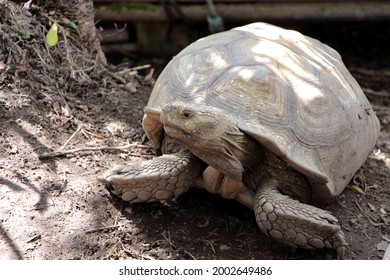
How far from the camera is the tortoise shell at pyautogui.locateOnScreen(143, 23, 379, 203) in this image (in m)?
2.73

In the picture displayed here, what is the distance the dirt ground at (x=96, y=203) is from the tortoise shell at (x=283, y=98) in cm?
34

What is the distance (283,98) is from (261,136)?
0.32 metres

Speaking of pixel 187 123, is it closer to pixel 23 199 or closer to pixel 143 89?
pixel 23 199

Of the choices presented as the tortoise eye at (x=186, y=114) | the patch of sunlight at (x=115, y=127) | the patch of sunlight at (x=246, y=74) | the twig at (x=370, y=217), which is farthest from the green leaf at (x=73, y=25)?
the twig at (x=370, y=217)

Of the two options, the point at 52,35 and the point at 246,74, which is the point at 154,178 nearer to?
the point at 246,74

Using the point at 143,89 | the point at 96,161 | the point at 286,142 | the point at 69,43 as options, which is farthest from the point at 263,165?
the point at 69,43

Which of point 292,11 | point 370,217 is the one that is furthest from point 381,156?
point 292,11

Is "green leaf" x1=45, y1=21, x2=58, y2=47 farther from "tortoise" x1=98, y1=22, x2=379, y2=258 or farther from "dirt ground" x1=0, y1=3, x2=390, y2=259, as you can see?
"tortoise" x1=98, y1=22, x2=379, y2=258

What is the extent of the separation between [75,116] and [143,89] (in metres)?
0.79

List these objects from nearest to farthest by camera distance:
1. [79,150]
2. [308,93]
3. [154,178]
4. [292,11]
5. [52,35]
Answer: [154,178], [308,93], [79,150], [52,35], [292,11]

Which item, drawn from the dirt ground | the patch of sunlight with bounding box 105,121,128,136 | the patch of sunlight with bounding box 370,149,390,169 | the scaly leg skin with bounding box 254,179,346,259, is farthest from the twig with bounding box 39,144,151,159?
the patch of sunlight with bounding box 370,149,390,169

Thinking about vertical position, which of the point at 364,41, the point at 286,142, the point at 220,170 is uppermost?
the point at 286,142

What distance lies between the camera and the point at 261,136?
262 centimetres

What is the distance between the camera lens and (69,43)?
3928 millimetres
